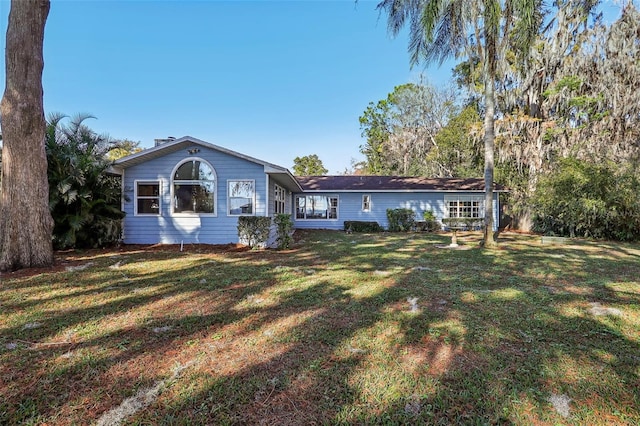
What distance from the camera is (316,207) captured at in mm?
17109

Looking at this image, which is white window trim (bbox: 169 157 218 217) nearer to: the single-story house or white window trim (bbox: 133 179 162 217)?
the single-story house

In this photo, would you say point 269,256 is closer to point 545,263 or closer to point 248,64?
point 545,263

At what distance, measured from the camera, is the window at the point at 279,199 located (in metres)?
11.9

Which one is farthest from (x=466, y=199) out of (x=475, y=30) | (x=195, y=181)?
(x=195, y=181)

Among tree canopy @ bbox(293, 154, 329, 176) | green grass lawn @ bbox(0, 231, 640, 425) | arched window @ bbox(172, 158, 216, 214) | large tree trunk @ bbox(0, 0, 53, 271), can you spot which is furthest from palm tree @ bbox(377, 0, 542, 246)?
tree canopy @ bbox(293, 154, 329, 176)

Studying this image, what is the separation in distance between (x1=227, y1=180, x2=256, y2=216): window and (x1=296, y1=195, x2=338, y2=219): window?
7.73 m

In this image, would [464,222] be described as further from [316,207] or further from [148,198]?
[148,198]

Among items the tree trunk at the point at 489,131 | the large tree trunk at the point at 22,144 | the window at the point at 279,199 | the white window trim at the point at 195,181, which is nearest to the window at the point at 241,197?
the white window trim at the point at 195,181

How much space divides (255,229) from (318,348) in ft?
20.9

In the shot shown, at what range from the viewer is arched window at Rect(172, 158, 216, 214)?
368 inches

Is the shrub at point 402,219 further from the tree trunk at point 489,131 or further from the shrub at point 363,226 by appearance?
the tree trunk at point 489,131

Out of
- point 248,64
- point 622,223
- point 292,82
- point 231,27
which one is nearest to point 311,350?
point 231,27

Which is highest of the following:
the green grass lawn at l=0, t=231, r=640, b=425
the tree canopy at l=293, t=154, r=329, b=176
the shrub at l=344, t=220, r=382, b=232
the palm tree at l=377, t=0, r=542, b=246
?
the tree canopy at l=293, t=154, r=329, b=176

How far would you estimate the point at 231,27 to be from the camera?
1202 cm
